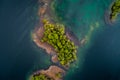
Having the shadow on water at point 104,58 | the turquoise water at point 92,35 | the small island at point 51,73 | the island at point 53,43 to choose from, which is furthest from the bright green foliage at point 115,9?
the small island at point 51,73

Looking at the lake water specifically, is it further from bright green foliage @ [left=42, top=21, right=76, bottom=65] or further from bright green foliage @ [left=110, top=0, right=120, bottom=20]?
bright green foliage @ [left=42, top=21, right=76, bottom=65]

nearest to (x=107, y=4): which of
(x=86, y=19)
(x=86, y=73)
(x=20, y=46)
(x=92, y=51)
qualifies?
(x=86, y=19)

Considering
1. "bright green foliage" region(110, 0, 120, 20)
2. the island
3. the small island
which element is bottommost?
the small island

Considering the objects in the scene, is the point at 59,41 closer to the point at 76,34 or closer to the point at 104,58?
the point at 76,34

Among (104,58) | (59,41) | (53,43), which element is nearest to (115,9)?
(104,58)

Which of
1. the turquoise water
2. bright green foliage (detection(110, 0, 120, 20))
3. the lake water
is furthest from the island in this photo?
bright green foliage (detection(110, 0, 120, 20))

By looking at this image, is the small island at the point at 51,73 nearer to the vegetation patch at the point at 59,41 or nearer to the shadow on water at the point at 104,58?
the vegetation patch at the point at 59,41

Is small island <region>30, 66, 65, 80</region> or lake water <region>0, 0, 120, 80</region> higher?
lake water <region>0, 0, 120, 80</region>
